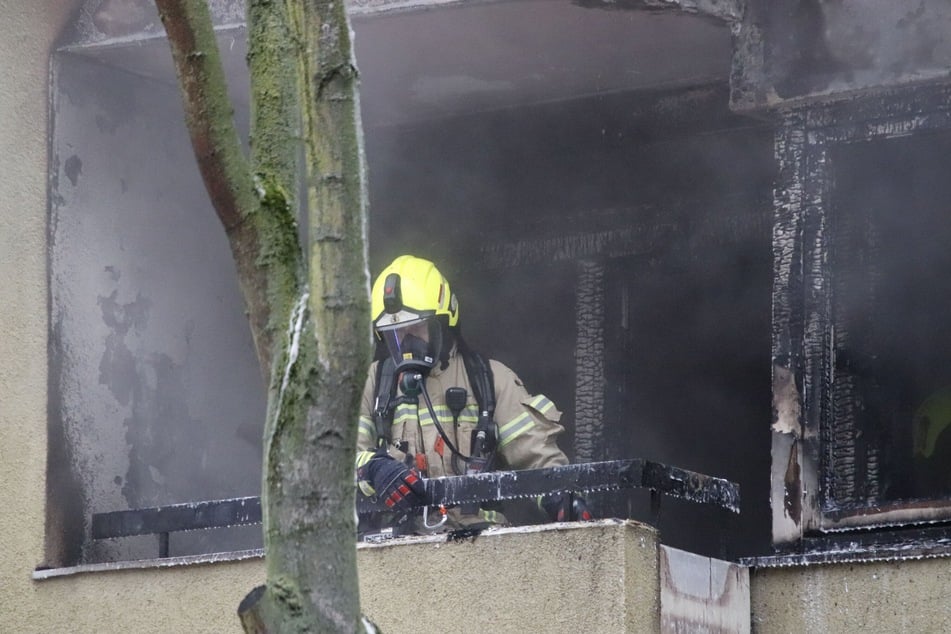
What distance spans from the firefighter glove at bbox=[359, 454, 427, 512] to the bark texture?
266cm

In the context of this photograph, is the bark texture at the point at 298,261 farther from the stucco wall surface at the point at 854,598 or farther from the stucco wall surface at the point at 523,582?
the stucco wall surface at the point at 854,598

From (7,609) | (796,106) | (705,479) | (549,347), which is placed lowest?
(7,609)

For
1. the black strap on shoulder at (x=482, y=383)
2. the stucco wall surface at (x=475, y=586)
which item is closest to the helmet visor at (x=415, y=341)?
the black strap on shoulder at (x=482, y=383)

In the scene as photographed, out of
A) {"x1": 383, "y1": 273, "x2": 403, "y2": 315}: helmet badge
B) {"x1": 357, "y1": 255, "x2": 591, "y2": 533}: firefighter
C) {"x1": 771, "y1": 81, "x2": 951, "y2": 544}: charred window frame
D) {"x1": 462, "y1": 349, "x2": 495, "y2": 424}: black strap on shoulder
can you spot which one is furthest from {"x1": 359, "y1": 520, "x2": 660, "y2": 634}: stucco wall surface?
{"x1": 383, "y1": 273, "x2": 403, "y2": 315}: helmet badge

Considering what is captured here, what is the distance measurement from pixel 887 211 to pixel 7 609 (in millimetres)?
3709

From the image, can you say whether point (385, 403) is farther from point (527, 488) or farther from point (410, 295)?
point (527, 488)

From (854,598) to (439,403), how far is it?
6.43 ft

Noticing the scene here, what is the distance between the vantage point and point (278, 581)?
305cm

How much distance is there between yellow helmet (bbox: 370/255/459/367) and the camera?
6.66 meters

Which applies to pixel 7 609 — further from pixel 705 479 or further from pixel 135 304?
pixel 705 479

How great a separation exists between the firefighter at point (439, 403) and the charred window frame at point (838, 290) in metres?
1.03

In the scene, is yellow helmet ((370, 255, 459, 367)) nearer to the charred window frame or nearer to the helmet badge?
the helmet badge

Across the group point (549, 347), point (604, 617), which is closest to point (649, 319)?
point (549, 347)

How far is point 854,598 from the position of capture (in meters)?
5.42
